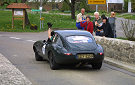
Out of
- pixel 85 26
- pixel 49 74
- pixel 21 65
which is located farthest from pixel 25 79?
pixel 85 26

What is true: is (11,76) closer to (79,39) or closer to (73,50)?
(73,50)

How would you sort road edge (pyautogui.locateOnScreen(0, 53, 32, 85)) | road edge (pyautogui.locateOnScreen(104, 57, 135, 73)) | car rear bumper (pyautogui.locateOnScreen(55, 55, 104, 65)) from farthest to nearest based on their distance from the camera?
road edge (pyautogui.locateOnScreen(104, 57, 135, 73)) → car rear bumper (pyautogui.locateOnScreen(55, 55, 104, 65)) → road edge (pyautogui.locateOnScreen(0, 53, 32, 85))

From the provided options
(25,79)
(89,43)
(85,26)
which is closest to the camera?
(25,79)

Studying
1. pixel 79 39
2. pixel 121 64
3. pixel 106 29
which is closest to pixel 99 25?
pixel 106 29

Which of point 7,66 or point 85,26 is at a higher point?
point 85,26

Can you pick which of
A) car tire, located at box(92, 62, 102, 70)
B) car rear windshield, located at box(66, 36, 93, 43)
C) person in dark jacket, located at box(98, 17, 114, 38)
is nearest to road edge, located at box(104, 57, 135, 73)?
car tire, located at box(92, 62, 102, 70)

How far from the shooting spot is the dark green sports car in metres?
11.1

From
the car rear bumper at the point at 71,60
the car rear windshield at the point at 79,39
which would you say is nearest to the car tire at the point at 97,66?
the car rear bumper at the point at 71,60

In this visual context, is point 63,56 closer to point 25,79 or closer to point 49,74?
point 49,74

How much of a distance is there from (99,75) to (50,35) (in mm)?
3360

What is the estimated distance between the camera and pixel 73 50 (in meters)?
11.2

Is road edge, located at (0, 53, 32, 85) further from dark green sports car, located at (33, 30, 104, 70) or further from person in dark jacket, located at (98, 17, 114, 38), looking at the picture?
person in dark jacket, located at (98, 17, 114, 38)

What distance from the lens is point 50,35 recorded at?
13508 mm

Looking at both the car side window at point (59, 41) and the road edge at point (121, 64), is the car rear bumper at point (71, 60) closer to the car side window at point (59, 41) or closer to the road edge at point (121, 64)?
the car side window at point (59, 41)
